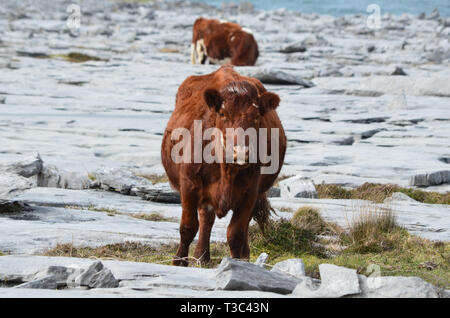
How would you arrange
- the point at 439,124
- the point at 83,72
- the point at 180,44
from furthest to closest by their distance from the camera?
the point at 180,44
the point at 83,72
the point at 439,124

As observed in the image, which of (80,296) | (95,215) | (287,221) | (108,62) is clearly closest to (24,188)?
(95,215)

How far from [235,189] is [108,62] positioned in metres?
30.6

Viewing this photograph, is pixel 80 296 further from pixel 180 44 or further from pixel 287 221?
pixel 180 44

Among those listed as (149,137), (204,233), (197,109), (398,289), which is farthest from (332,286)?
(149,137)

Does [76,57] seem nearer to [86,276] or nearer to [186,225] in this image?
[186,225]

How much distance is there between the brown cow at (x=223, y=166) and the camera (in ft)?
26.0

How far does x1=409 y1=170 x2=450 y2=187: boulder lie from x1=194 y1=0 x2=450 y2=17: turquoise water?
113m

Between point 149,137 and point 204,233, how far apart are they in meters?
12.7

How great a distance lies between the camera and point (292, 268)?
684cm

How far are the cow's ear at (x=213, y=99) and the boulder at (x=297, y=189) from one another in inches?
253

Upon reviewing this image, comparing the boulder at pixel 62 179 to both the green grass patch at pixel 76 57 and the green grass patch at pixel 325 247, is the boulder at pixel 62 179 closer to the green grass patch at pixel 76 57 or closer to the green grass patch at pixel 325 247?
the green grass patch at pixel 325 247

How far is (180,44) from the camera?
50.7 meters

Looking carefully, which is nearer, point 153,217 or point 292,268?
point 292,268

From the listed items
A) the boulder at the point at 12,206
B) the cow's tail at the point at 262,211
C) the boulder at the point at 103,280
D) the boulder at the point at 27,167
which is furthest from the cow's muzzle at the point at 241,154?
the boulder at the point at 27,167
